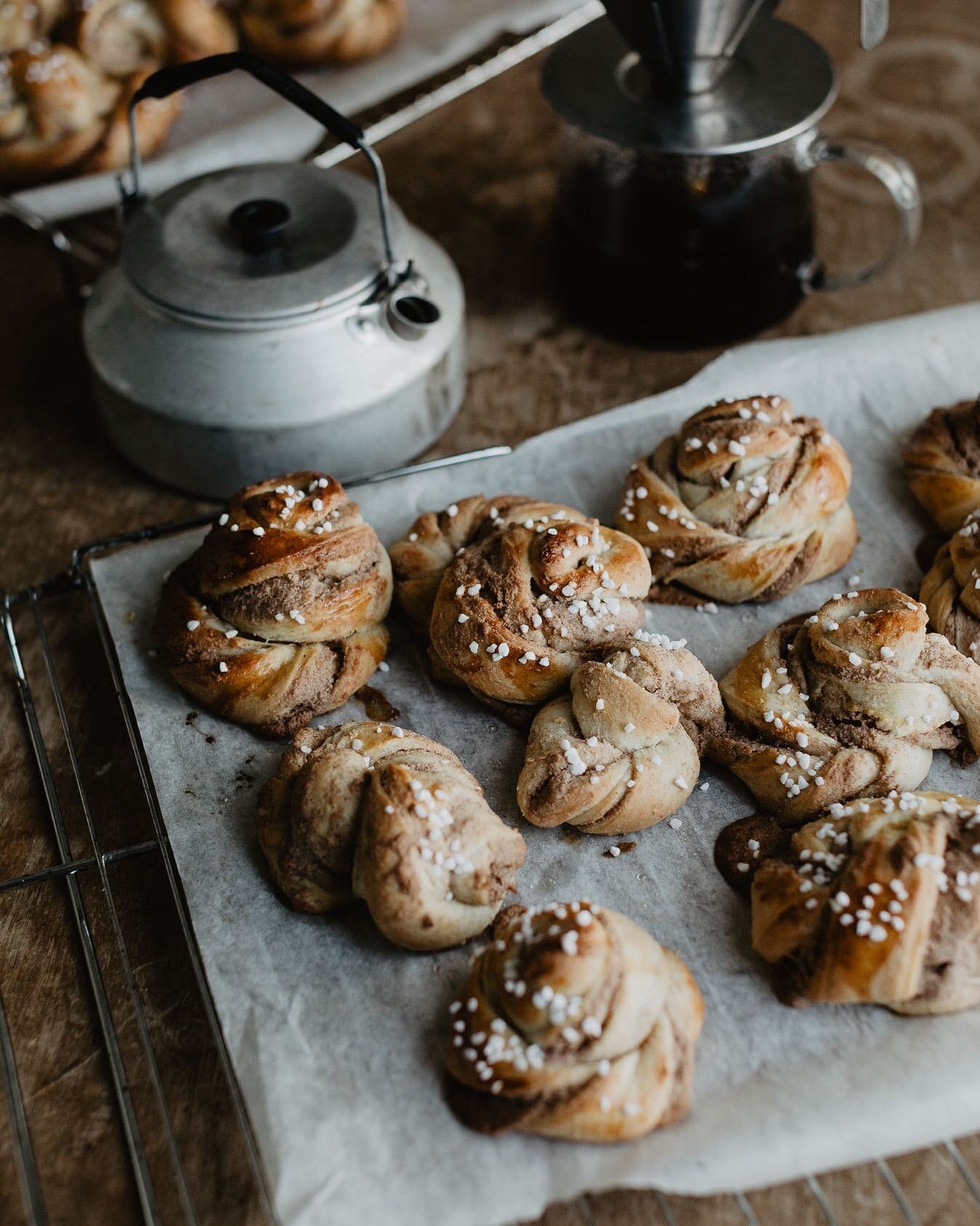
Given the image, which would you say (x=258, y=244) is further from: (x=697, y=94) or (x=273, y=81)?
(x=697, y=94)

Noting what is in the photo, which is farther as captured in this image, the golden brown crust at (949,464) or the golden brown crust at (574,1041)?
the golden brown crust at (949,464)

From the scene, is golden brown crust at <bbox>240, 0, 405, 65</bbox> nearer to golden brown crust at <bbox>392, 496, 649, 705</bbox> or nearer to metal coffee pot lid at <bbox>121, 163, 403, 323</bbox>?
metal coffee pot lid at <bbox>121, 163, 403, 323</bbox>

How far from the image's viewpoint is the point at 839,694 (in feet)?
5.87

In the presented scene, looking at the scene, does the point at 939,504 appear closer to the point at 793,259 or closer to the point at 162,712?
the point at 793,259

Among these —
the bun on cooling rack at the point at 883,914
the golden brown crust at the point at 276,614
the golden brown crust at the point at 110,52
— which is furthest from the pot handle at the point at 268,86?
the bun on cooling rack at the point at 883,914

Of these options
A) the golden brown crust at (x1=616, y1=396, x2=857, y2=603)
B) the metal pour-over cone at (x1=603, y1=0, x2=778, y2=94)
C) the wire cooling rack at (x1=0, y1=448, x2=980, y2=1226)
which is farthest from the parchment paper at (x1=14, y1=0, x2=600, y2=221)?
the golden brown crust at (x1=616, y1=396, x2=857, y2=603)

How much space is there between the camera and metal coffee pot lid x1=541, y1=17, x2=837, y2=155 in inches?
88.4

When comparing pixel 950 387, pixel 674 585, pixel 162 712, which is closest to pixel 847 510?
pixel 674 585

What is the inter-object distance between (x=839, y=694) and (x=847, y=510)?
44cm

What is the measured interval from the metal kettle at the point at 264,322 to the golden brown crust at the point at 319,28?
3.35 feet

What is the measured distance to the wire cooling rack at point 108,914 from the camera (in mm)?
1464

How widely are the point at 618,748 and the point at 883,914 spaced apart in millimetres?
436

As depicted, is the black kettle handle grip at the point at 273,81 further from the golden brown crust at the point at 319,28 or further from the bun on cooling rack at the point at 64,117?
the golden brown crust at the point at 319,28

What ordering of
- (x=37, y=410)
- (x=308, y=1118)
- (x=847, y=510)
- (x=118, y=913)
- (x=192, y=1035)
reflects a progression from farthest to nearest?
(x=37, y=410)
(x=847, y=510)
(x=118, y=913)
(x=192, y=1035)
(x=308, y=1118)
